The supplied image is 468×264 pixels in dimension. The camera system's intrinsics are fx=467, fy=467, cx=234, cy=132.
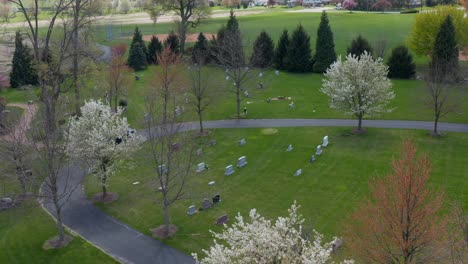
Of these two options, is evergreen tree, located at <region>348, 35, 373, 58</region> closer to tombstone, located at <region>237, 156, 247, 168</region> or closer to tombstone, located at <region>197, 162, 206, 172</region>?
tombstone, located at <region>237, 156, 247, 168</region>

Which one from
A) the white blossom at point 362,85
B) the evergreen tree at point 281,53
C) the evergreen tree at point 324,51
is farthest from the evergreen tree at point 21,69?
the white blossom at point 362,85

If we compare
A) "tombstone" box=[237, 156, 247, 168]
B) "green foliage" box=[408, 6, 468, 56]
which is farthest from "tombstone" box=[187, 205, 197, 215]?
"green foliage" box=[408, 6, 468, 56]

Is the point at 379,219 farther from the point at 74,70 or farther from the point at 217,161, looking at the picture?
the point at 74,70

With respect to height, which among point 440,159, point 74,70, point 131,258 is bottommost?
point 131,258

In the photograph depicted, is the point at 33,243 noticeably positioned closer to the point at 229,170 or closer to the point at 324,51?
the point at 229,170

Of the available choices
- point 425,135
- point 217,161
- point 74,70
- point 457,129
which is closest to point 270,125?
point 217,161

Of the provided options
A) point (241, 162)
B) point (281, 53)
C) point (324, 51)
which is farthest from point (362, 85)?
point (281, 53)

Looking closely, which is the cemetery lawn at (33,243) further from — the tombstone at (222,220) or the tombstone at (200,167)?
the tombstone at (200,167)
